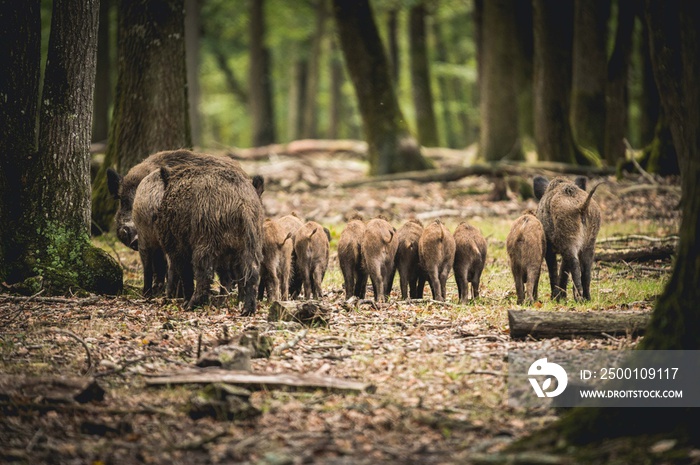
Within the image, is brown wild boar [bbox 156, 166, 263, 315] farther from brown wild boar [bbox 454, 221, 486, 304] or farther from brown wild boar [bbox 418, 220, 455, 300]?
brown wild boar [bbox 454, 221, 486, 304]

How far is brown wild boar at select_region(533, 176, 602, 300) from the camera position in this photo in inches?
372

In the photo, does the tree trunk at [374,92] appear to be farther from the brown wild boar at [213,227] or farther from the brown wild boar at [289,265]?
the brown wild boar at [213,227]

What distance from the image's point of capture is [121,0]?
13.9 meters

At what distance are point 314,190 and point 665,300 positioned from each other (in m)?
15.6

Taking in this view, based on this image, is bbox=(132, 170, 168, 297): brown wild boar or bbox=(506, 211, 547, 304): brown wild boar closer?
bbox=(506, 211, 547, 304): brown wild boar

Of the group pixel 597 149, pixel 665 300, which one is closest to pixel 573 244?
pixel 665 300

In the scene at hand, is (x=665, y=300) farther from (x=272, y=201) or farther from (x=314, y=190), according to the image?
(x=314, y=190)

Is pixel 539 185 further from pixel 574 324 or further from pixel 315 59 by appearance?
pixel 315 59

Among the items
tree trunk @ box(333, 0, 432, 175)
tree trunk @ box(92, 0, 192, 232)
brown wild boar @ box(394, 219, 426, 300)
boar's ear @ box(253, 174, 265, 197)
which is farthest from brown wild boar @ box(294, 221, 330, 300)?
tree trunk @ box(333, 0, 432, 175)

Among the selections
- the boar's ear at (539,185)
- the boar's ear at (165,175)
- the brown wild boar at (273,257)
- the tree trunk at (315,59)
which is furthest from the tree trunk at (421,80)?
the boar's ear at (165,175)

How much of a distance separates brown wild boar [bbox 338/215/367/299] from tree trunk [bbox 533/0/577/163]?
11331 mm

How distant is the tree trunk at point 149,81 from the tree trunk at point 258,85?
65.6 ft

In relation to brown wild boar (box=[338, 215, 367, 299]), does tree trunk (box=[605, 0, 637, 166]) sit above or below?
above

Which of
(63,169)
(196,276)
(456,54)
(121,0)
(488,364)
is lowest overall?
(488,364)
